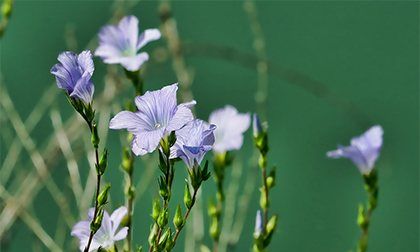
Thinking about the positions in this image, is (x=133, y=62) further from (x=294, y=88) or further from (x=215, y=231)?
(x=294, y=88)

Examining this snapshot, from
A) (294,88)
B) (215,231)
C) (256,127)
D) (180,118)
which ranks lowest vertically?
(294,88)

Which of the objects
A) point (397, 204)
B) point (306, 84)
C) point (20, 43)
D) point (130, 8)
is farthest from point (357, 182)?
point (20, 43)

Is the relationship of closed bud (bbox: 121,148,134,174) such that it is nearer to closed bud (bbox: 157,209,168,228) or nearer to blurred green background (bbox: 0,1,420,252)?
closed bud (bbox: 157,209,168,228)

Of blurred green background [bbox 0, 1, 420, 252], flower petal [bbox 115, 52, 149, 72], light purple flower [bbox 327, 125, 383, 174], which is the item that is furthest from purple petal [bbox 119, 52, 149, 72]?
blurred green background [bbox 0, 1, 420, 252]

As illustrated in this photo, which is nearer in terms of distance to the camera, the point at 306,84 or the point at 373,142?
the point at 373,142

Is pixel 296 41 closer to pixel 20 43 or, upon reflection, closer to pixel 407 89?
pixel 407 89

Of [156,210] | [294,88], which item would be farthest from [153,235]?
[294,88]
